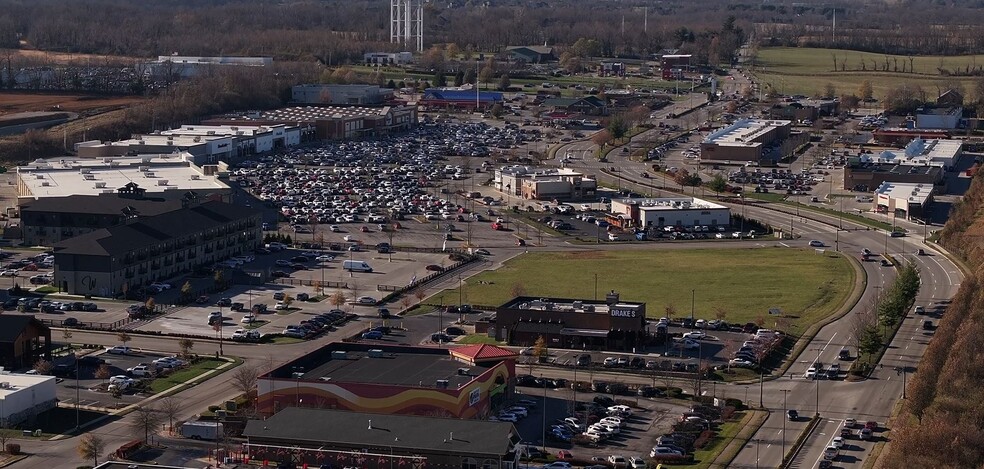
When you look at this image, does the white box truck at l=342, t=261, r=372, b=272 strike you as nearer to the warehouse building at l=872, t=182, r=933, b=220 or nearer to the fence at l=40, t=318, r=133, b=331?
the fence at l=40, t=318, r=133, b=331

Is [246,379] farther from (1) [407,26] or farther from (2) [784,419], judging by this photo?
(1) [407,26]

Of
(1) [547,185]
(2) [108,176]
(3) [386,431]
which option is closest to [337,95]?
(1) [547,185]

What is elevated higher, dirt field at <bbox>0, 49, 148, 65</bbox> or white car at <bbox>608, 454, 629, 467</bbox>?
dirt field at <bbox>0, 49, 148, 65</bbox>

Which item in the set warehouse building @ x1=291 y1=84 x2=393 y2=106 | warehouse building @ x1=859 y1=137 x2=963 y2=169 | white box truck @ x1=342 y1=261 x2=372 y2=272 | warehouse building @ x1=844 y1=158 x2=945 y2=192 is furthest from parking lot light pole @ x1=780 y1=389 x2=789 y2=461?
warehouse building @ x1=291 y1=84 x2=393 y2=106

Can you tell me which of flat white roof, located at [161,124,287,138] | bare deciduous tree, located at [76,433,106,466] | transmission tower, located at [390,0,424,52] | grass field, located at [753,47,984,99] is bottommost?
bare deciduous tree, located at [76,433,106,466]

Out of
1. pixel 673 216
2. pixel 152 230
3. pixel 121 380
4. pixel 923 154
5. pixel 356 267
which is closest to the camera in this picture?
pixel 121 380

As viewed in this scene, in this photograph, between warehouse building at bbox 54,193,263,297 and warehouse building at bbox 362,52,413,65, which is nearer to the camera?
warehouse building at bbox 54,193,263,297
